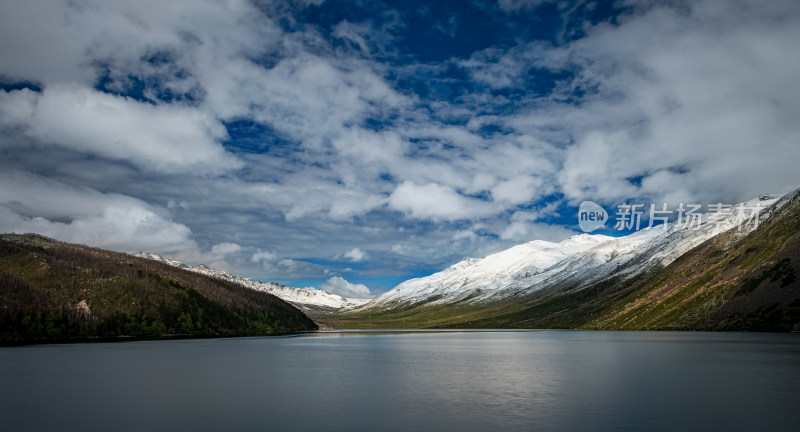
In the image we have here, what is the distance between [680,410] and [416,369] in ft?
125

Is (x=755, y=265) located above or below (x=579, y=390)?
Answer: above

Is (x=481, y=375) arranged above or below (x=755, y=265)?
below

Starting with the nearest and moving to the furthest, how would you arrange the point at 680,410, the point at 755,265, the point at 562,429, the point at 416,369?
the point at 562,429, the point at 680,410, the point at 416,369, the point at 755,265

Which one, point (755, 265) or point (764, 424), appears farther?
point (755, 265)

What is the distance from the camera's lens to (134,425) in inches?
1304

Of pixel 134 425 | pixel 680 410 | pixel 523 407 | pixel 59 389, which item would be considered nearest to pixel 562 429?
pixel 523 407

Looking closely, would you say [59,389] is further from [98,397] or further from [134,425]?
[134,425]

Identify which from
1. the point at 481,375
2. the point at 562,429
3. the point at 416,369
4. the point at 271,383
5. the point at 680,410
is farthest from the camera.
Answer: the point at 416,369

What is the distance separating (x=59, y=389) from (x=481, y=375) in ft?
147

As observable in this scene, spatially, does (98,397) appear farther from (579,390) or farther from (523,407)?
(579,390)

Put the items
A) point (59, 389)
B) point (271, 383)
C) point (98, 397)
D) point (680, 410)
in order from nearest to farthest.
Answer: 1. point (680, 410)
2. point (98, 397)
3. point (59, 389)
4. point (271, 383)

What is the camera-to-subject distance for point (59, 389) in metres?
49.4

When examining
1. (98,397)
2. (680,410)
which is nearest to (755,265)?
(680,410)

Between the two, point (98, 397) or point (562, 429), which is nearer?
point (562, 429)
